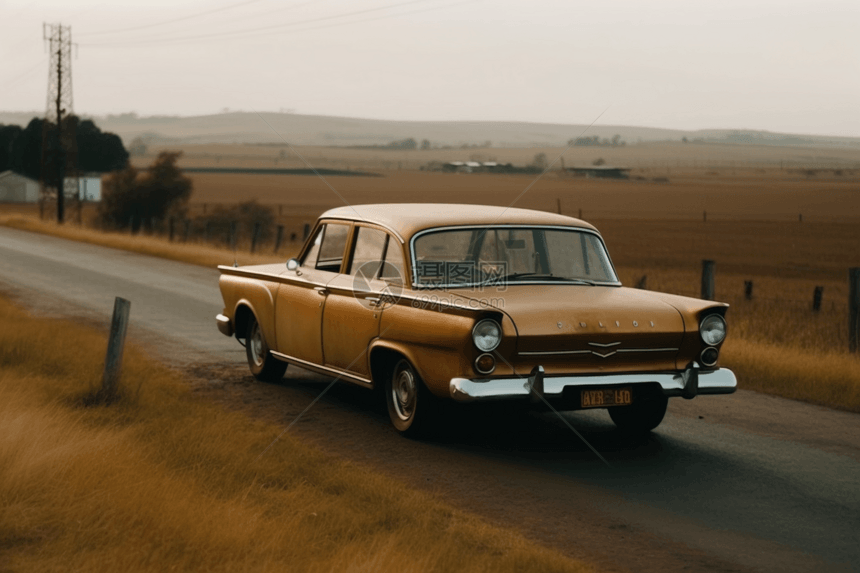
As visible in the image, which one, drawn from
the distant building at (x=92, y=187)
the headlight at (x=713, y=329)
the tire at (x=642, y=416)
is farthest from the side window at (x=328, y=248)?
the distant building at (x=92, y=187)

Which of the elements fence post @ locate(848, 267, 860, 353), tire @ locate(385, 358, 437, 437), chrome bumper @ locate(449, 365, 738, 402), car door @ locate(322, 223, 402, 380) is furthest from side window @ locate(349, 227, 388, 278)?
fence post @ locate(848, 267, 860, 353)

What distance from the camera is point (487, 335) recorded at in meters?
6.55

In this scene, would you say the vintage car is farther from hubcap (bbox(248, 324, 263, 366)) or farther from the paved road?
hubcap (bbox(248, 324, 263, 366))

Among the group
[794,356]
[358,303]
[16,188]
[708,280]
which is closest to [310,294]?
[358,303]

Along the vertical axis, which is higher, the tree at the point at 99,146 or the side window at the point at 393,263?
the tree at the point at 99,146

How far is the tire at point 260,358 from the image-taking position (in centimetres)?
944

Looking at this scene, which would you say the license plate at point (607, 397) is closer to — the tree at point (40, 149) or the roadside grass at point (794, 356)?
the roadside grass at point (794, 356)

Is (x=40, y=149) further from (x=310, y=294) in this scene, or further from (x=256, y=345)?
(x=310, y=294)

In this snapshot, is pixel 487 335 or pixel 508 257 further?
pixel 508 257

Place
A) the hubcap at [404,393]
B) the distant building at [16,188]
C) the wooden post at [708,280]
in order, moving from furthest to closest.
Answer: the distant building at [16,188]
the wooden post at [708,280]
the hubcap at [404,393]

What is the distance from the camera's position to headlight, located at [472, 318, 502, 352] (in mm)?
6520

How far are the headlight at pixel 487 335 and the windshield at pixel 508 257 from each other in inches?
35.2

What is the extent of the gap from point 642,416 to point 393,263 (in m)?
2.21

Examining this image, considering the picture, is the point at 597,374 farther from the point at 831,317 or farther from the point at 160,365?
the point at 831,317
